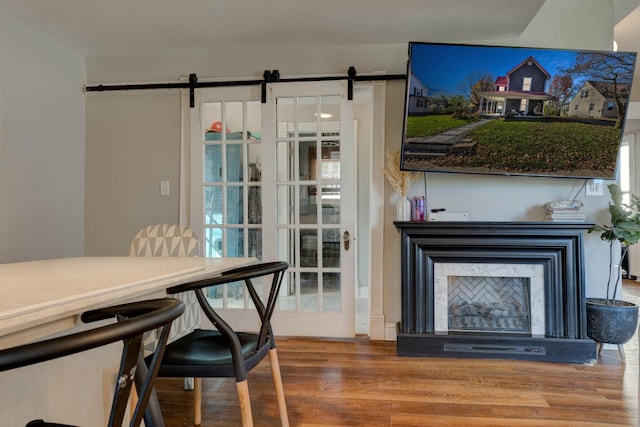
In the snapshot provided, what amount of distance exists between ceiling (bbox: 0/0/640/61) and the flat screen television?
0.23 metres

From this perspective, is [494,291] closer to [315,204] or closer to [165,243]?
[315,204]

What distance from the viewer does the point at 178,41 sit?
302 centimetres

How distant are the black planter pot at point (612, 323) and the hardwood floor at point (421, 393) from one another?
161 mm

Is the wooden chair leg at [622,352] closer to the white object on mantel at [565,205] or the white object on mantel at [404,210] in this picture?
the white object on mantel at [565,205]

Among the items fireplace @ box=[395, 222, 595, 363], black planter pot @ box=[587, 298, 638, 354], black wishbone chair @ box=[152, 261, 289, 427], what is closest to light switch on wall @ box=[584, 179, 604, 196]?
fireplace @ box=[395, 222, 595, 363]

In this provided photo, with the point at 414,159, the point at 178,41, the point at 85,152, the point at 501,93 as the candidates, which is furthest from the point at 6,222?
the point at 501,93

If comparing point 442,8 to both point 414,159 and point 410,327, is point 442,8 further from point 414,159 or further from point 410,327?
point 410,327

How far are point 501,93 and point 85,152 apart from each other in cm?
334

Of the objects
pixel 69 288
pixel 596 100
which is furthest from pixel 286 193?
pixel 596 100

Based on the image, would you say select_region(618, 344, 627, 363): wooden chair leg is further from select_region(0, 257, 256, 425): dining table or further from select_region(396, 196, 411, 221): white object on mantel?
select_region(0, 257, 256, 425): dining table

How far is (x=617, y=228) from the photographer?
2664 mm

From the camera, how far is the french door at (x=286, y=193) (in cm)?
310

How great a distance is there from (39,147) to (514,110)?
3443 mm

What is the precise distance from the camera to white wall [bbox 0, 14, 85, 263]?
2.65m
